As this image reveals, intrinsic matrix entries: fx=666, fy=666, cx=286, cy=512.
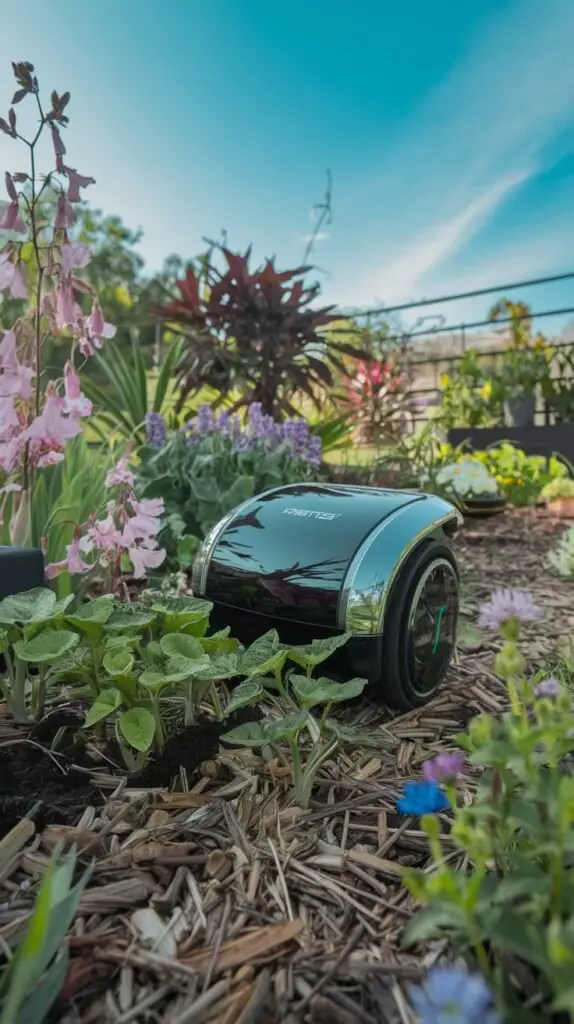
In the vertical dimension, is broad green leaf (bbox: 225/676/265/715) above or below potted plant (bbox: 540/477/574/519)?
below

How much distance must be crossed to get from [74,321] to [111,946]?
3.27ft

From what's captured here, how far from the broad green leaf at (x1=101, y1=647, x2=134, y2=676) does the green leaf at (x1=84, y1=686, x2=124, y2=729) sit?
3cm

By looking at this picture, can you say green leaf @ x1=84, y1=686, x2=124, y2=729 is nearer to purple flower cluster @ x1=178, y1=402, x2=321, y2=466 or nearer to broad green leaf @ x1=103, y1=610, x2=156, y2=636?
broad green leaf @ x1=103, y1=610, x2=156, y2=636

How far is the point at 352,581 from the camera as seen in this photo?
1.08m

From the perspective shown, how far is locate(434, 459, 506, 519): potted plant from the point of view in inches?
124

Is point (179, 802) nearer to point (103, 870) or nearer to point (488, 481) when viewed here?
point (103, 870)

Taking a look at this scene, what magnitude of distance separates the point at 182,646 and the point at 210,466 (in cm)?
130

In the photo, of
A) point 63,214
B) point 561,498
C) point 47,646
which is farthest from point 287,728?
point 561,498

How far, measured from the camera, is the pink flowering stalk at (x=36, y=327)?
1.08 meters

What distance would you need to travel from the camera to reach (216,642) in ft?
3.29

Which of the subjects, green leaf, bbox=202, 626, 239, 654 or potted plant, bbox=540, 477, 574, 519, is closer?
green leaf, bbox=202, 626, 239, 654

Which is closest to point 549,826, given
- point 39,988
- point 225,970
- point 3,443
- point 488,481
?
point 225,970

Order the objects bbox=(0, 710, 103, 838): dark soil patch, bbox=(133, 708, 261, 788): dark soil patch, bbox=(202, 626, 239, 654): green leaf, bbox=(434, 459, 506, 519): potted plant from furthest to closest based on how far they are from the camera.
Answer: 1. bbox=(434, 459, 506, 519): potted plant
2. bbox=(202, 626, 239, 654): green leaf
3. bbox=(133, 708, 261, 788): dark soil patch
4. bbox=(0, 710, 103, 838): dark soil patch

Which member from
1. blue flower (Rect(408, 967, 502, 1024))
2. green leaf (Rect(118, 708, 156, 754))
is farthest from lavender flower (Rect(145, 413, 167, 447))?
blue flower (Rect(408, 967, 502, 1024))
